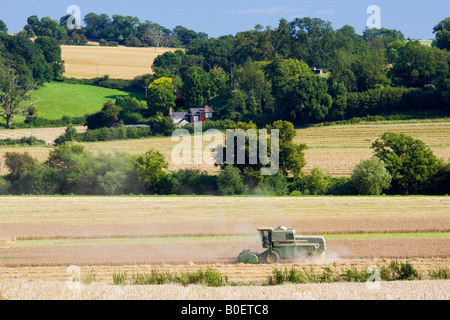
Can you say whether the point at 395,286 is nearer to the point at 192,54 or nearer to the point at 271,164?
the point at 271,164

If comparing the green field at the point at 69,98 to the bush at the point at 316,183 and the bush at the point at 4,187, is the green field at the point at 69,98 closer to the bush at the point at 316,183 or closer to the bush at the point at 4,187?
the bush at the point at 4,187

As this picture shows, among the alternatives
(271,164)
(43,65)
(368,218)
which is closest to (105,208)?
(271,164)

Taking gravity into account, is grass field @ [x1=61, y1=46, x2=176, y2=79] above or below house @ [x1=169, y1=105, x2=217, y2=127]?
above

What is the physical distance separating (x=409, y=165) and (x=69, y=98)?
235 feet

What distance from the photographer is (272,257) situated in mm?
23422

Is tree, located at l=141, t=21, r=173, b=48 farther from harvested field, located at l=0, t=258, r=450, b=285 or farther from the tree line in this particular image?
harvested field, located at l=0, t=258, r=450, b=285

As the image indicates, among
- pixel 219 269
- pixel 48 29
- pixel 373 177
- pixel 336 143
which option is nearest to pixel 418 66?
pixel 336 143

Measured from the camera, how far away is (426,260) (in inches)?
947

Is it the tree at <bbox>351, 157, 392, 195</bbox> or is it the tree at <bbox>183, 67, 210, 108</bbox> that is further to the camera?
the tree at <bbox>183, 67, 210, 108</bbox>

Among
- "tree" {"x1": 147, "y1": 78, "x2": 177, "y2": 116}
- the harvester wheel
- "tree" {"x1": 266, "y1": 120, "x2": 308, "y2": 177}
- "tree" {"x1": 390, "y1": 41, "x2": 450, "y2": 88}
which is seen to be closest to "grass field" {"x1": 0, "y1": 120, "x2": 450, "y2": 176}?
"tree" {"x1": 266, "y1": 120, "x2": 308, "y2": 177}

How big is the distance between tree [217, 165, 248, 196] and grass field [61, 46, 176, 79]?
7792 cm

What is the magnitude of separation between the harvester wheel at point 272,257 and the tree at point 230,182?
22707 mm

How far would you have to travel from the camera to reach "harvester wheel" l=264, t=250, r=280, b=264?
76.5ft

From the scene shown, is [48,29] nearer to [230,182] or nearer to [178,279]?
[230,182]
